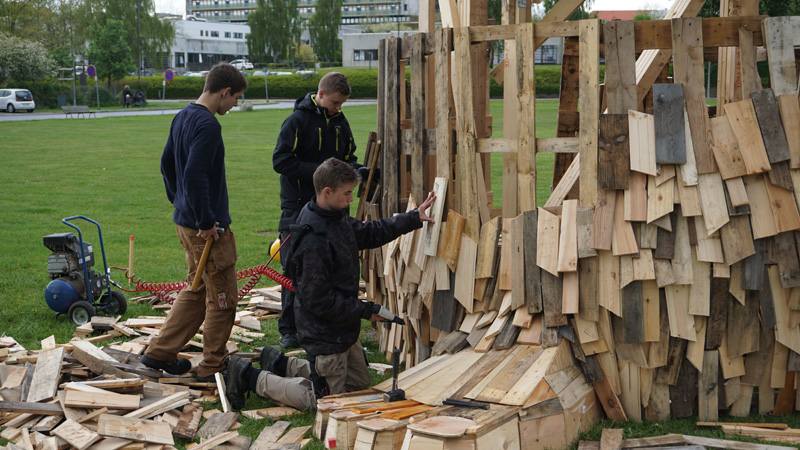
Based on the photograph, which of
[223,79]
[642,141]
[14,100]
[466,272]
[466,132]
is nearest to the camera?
[642,141]

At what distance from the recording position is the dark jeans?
6.16 meters


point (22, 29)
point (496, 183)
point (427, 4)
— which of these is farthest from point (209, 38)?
point (427, 4)

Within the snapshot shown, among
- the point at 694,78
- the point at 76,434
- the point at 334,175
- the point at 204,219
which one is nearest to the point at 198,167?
the point at 204,219

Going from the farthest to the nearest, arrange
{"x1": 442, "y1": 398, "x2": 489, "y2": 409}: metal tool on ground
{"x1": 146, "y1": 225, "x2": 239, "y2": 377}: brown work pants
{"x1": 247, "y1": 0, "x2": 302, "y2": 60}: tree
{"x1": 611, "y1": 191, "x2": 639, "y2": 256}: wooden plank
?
{"x1": 247, "y1": 0, "x2": 302, "y2": 60}: tree < {"x1": 146, "y1": 225, "x2": 239, "y2": 377}: brown work pants < {"x1": 611, "y1": 191, "x2": 639, "y2": 256}: wooden plank < {"x1": 442, "y1": 398, "x2": 489, "y2": 409}: metal tool on ground

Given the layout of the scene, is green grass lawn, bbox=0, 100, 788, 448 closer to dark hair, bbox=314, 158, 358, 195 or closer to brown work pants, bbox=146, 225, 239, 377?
brown work pants, bbox=146, 225, 239, 377

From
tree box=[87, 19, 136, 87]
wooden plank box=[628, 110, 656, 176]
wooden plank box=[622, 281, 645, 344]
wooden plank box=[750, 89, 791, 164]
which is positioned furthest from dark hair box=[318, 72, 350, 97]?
tree box=[87, 19, 136, 87]

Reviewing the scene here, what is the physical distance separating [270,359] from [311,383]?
486 mm

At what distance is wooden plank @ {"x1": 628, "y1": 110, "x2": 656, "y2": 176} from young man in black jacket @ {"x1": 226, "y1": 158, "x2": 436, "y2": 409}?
4.57 feet

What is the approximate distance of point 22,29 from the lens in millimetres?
57000

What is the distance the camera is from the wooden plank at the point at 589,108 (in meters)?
4.54

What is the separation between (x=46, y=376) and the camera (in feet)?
16.7

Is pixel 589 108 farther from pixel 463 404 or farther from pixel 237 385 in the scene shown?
pixel 237 385

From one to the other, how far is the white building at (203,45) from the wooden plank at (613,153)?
96869mm

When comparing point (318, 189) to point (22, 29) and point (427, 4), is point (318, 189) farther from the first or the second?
point (22, 29)
